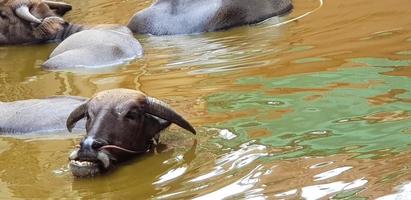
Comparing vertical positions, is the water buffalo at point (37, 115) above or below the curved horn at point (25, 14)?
above

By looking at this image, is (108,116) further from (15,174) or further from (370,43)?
(370,43)

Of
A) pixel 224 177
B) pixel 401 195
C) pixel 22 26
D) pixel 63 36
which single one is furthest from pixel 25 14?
pixel 401 195

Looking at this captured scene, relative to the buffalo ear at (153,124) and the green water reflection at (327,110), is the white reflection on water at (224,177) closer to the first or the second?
the green water reflection at (327,110)

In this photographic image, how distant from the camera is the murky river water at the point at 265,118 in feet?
12.9

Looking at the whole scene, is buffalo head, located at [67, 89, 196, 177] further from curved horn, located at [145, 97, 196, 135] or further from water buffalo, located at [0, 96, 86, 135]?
water buffalo, located at [0, 96, 86, 135]

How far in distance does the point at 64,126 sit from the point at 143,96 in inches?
38.3

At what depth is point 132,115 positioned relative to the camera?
4816 mm

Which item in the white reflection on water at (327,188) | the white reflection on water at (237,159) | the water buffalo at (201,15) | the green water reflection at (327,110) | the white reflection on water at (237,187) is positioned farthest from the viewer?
the water buffalo at (201,15)

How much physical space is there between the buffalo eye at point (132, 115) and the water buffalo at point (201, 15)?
4.32 meters

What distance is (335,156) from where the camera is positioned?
13.5ft

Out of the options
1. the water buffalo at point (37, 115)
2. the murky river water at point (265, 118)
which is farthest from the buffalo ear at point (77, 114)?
the water buffalo at point (37, 115)

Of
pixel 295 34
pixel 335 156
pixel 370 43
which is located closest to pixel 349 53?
pixel 370 43

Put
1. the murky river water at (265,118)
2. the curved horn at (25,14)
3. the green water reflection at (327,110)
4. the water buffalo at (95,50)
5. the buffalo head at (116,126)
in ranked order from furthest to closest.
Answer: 1. the curved horn at (25,14)
2. the water buffalo at (95,50)
3. the buffalo head at (116,126)
4. the green water reflection at (327,110)
5. the murky river water at (265,118)

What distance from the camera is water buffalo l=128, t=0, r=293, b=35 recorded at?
9133 mm
